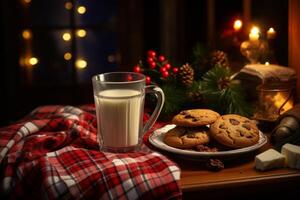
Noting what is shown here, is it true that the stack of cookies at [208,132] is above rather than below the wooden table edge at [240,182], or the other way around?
above

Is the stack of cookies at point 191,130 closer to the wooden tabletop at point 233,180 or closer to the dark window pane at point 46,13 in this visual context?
the wooden tabletop at point 233,180

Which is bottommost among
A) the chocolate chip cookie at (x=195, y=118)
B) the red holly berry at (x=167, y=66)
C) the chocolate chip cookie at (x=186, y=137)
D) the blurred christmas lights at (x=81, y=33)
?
the chocolate chip cookie at (x=186, y=137)

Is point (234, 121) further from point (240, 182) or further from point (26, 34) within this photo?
point (26, 34)

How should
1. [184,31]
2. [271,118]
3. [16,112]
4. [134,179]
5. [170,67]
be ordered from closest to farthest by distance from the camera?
[134,179] → [271,118] → [170,67] → [184,31] → [16,112]

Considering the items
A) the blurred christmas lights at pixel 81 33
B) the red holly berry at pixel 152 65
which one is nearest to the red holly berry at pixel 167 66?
the red holly berry at pixel 152 65

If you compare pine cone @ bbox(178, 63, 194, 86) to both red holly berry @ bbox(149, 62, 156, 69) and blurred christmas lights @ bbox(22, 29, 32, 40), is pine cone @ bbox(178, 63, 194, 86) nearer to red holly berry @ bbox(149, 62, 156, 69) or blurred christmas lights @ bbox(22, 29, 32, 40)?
red holly berry @ bbox(149, 62, 156, 69)

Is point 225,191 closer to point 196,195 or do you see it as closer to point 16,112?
point 196,195

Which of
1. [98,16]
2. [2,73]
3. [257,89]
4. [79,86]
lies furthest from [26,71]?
[257,89]
